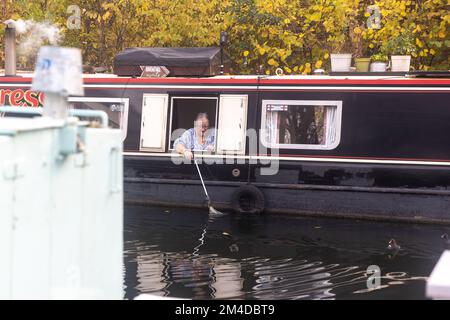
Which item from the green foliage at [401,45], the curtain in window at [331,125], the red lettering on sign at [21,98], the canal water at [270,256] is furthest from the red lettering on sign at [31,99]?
the green foliage at [401,45]

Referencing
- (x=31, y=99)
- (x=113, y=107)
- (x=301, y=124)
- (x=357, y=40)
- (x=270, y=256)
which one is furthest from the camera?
(x=357, y=40)

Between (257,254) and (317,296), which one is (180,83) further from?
(317,296)

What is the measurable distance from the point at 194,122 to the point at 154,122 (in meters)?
0.72

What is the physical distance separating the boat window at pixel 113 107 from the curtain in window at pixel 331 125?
3.64 m

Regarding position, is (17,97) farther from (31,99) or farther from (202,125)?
(202,125)

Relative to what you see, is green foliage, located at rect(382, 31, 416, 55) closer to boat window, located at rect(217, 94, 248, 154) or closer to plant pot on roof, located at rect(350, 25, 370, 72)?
plant pot on roof, located at rect(350, 25, 370, 72)

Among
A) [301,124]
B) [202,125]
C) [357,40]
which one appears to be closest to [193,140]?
[202,125]

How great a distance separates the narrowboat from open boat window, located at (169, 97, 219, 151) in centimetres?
2

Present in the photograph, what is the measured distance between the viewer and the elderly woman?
12.2 metres

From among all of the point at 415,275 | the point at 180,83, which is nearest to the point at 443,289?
the point at 415,275

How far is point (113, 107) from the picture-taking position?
12641mm

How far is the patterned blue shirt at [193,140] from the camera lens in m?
12.2

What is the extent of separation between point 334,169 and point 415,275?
3538 millimetres

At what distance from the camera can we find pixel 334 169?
1142 cm
